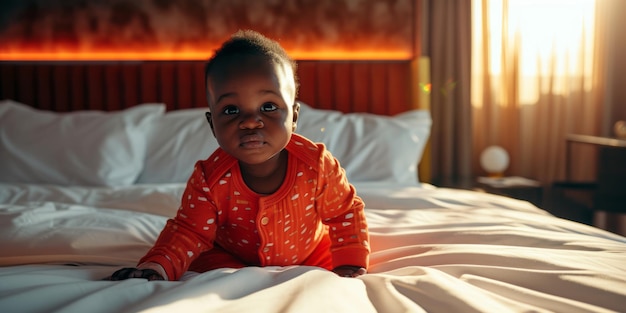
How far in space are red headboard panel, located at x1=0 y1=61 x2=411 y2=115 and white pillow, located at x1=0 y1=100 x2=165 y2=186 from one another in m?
0.41

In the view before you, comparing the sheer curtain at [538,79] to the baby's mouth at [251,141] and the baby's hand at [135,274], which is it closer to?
the baby's mouth at [251,141]

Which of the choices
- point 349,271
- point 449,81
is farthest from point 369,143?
point 349,271

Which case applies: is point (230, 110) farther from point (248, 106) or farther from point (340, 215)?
point (340, 215)

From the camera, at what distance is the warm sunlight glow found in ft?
9.62

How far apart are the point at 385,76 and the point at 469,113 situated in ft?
2.24

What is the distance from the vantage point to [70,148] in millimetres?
2020

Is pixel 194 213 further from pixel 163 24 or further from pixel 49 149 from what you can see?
pixel 163 24

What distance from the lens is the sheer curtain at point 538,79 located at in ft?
9.64

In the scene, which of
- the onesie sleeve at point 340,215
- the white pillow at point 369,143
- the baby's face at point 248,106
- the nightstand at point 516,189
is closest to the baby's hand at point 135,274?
the baby's face at point 248,106

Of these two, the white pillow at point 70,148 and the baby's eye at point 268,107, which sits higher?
the baby's eye at point 268,107

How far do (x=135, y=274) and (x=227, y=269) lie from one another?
157 millimetres

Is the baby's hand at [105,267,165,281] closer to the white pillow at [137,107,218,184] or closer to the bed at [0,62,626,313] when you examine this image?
the bed at [0,62,626,313]

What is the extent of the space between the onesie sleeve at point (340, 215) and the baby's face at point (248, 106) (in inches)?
Result: 8.1

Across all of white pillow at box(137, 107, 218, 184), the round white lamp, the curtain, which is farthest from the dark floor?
white pillow at box(137, 107, 218, 184)
